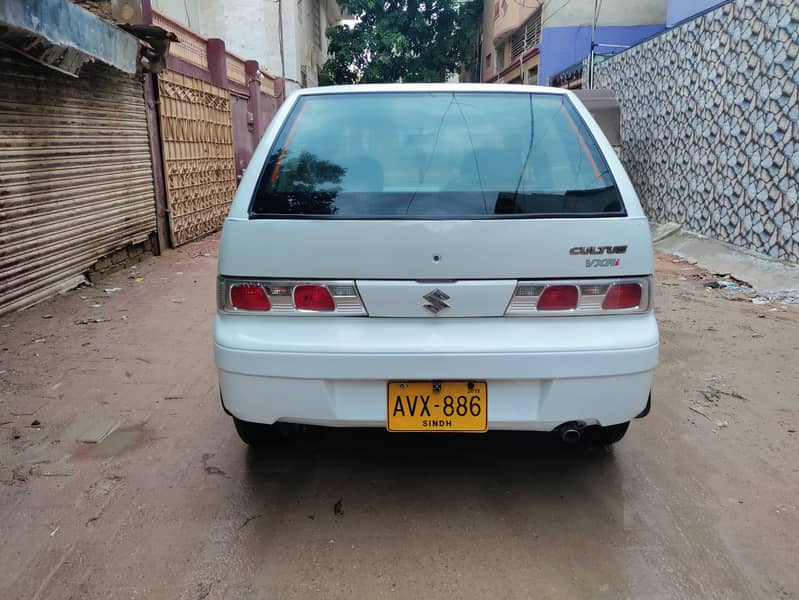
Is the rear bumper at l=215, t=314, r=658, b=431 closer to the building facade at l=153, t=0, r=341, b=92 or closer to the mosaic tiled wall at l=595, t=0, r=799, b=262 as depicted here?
the mosaic tiled wall at l=595, t=0, r=799, b=262

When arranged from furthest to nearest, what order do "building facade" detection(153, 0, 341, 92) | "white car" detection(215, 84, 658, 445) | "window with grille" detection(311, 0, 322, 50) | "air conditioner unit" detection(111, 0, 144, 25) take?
1. "window with grille" detection(311, 0, 322, 50)
2. "building facade" detection(153, 0, 341, 92)
3. "air conditioner unit" detection(111, 0, 144, 25)
4. "white car" detection(215, 84, 658, 445)

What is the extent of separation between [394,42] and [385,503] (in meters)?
21.6

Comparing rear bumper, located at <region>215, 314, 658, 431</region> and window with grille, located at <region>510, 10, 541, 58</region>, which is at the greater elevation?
window with grille, located at <region>510, 10, 541, 58</region>

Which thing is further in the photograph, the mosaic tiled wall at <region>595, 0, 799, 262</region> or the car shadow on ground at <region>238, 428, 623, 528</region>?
the mosaic tiled wall at <region>595, 0, 799, 262</region>

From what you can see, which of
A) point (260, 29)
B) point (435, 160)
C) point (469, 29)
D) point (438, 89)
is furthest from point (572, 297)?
point (469, 29)

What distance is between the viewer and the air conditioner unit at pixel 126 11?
24.6 feet

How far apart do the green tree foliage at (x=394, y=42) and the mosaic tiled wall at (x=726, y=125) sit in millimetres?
13153

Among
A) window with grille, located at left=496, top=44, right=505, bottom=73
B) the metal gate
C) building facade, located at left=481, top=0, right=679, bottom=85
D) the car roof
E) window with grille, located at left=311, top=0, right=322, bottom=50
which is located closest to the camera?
the car roof

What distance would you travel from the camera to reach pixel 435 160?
101 inches

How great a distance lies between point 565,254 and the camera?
7.46 ft

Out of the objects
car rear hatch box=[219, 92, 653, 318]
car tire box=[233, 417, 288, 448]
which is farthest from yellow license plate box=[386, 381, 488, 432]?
car tire box=[233, 417, 288, 448]

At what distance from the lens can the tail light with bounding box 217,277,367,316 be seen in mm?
2285

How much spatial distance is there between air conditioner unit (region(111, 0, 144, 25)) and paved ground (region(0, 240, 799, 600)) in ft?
16.8

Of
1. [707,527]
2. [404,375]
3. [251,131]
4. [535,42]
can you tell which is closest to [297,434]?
[404,375]
